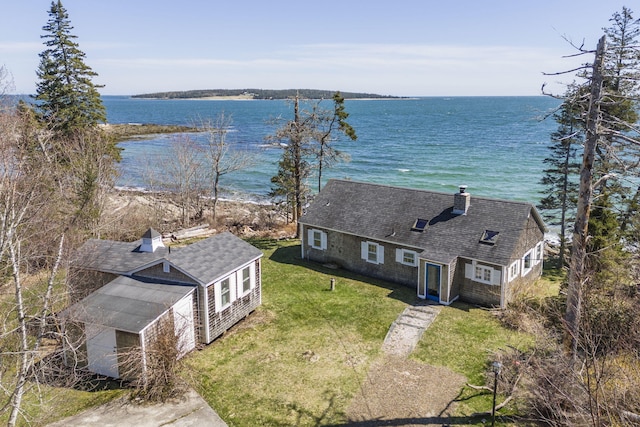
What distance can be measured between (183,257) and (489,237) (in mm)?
14392

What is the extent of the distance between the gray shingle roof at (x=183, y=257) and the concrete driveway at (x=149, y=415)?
4.70 m

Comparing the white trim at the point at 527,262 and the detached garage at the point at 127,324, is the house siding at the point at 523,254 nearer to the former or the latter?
the white trim at the point at 527,262

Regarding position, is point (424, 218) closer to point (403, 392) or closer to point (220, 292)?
point (403, 392)

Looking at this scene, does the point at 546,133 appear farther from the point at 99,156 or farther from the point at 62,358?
the point at 62,358

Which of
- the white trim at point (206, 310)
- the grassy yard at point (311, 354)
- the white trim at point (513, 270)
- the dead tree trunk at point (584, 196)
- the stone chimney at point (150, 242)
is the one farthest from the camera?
the white trim at point (513, 270)

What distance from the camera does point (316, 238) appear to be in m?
28.9

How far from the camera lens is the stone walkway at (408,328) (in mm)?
18766

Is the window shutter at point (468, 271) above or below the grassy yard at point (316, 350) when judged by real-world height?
above

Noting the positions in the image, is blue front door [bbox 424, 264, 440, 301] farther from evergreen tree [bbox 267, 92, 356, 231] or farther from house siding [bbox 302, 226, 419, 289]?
evergreen tree [bbox 267, 92, 356, 231]

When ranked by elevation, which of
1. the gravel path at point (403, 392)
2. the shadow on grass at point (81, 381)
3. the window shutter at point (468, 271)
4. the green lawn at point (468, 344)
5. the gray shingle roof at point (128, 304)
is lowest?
the gravel path at point (403, 392)

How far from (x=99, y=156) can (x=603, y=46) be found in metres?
27.4

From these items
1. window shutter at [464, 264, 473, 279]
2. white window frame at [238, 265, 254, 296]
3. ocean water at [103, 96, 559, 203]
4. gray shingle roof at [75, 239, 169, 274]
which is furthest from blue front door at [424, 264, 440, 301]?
ocean water at [103, 96, 559, 203]

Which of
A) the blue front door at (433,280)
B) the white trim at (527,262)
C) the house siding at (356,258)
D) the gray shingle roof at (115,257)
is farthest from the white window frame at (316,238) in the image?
the white trim at (527,262)

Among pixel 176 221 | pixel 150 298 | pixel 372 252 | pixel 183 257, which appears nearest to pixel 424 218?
pixel 372 252
